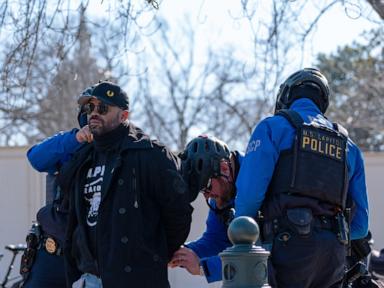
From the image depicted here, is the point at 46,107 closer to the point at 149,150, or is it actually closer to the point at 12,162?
the point at 12,162

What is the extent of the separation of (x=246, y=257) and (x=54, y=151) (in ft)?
7.82

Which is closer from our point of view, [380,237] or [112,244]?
[112,244]

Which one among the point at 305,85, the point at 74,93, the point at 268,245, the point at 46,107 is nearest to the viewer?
the point at 268,245

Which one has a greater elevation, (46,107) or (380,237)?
(46,107)

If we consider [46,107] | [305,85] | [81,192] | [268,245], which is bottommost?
[268,245]

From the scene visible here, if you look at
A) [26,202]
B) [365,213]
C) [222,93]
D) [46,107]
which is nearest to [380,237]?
[26,202]

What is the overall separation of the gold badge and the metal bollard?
219 centimetres

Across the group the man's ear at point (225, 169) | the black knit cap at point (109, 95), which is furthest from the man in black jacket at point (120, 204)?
the man's ear at point (225, 169)

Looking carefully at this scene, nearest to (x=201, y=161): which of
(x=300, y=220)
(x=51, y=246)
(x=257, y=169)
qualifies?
(x=257, y=169)

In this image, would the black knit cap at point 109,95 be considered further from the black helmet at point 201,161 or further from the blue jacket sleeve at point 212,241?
the blue jacket sleeve at point 212,241

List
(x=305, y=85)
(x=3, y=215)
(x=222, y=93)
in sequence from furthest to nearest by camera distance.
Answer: (x=222, y=93), (x=3, y=215), (x=305, y=85)

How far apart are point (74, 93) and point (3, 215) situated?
1666cm

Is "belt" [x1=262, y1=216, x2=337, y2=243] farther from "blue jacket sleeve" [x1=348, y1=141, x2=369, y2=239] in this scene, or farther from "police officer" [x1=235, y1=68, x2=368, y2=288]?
"blue jacket sleeve" [x1=348, y1=141, x2=369, y2=239]

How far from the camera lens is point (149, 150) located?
5.40 meters
